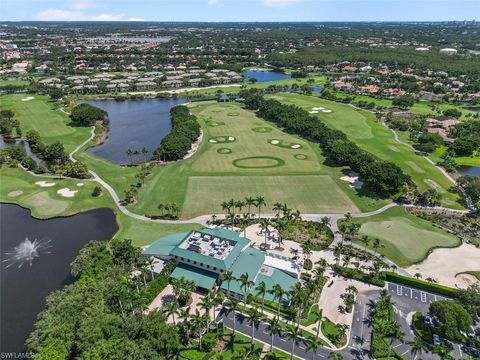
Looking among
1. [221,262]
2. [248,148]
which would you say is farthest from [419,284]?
[248,148]

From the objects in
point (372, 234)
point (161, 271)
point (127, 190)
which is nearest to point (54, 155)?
point (127, 190)

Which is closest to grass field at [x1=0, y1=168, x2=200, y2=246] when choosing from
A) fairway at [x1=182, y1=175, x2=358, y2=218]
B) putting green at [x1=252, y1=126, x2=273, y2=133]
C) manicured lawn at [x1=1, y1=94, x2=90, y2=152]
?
fairway at [x1=182, y1=175, x2=358, y2=218]

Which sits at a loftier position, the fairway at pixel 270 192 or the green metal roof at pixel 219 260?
the green metal roof at pixel 219 260

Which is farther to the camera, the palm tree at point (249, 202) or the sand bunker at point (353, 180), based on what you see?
the sand bunker at point (353, 180)

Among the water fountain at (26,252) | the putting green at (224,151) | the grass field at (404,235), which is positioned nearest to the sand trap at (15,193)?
the water fountain at (26,252)

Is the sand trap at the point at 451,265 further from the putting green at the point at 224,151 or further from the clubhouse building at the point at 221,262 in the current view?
the putting green at the point at 224,151

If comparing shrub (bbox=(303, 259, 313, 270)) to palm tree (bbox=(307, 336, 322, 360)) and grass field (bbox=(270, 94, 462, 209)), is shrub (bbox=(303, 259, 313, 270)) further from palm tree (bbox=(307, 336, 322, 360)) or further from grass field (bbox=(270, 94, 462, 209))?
grass field (bbox=(270, 94, 462, 209))
